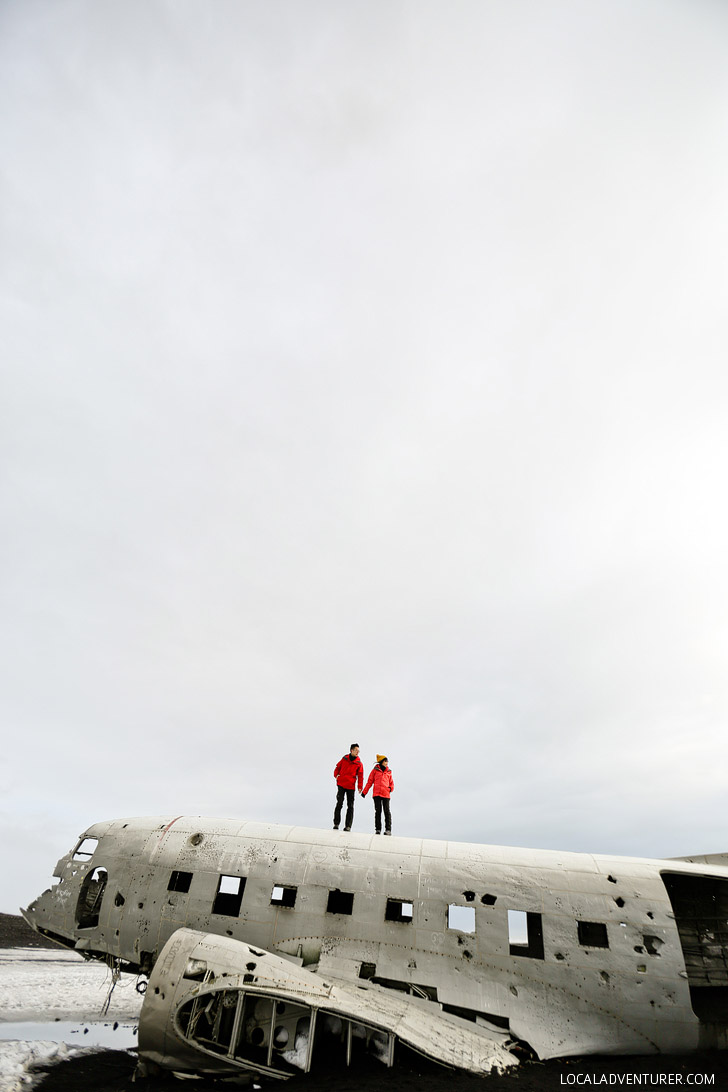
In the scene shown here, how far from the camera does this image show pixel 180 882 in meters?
12.7

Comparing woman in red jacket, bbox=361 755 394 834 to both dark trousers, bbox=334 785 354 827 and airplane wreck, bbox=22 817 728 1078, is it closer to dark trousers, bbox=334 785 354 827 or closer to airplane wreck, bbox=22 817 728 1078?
dark trousers, bbox=334 785 354 827

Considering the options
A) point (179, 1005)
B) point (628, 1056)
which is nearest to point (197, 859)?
point (179, 1005)

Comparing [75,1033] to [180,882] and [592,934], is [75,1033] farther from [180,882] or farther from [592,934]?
[592,934]

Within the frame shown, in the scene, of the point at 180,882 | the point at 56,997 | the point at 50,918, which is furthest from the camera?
the point at 56,997

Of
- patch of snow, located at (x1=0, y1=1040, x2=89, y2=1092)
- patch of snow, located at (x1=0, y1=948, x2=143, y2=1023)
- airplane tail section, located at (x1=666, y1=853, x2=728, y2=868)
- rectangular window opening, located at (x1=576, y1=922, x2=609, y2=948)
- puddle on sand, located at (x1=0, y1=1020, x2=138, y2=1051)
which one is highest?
airplane tail section, located at (x1=666, y1=853, x2=728, y2=868)

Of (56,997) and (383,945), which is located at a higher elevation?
(383,945)

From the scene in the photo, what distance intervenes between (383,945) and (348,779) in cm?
406

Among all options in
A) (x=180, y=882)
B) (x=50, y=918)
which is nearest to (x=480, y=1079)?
(x=180, y=882)

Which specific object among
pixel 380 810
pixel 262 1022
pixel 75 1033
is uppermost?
pixel 380 810

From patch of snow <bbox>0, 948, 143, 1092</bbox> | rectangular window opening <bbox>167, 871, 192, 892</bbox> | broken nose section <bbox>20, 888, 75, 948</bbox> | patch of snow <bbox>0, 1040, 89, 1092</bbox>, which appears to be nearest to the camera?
patch of snow <bbox>0, 1040, 89, 1092</bbox>

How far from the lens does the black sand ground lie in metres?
8.81

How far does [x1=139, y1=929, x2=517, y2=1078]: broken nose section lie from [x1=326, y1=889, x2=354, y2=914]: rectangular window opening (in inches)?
67.3

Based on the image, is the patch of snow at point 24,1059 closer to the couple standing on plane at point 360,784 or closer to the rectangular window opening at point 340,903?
the rectangular window opening at point 340,903

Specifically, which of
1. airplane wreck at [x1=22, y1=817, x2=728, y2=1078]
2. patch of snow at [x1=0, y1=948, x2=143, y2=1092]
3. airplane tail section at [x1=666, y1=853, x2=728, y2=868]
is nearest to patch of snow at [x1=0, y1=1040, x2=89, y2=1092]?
patch of snow at [x1=0, y1=948, x2=143, y2=1092]
